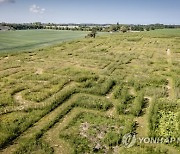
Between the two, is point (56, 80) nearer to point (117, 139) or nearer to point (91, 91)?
point (91, 91)

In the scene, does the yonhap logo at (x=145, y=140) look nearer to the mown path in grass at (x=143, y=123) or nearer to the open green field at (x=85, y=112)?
the open green field at (x=85, y=112)

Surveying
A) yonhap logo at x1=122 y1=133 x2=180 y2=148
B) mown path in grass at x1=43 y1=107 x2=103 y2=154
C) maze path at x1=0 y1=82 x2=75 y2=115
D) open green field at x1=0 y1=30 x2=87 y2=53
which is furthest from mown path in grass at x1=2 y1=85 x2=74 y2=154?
open green field at x1=0 y1=30 x2=87 y2=53

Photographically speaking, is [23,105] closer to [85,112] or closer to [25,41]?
[85,112]

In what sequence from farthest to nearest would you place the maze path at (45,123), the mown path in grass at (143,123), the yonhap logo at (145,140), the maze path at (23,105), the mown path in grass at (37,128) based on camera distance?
the maze path at (23,105), the mown path in grass at (143,123), the yonhap logo at (145,140), the maze path at (45,123), the mown path in grass at (37,128)

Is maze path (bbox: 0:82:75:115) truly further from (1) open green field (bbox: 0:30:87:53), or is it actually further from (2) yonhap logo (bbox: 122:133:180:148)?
(1) open green field (bbox: 0:30:87:53)

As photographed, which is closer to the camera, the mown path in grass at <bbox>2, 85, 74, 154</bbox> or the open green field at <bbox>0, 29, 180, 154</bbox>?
the mown path in grass at <bbox>2, 85, 74, 154</bbox>

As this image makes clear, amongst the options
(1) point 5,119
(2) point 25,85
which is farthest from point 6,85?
(1) point 5,119

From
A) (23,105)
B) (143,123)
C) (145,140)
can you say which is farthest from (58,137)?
(23,105)

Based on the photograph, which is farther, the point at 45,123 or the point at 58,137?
the point at 45,123

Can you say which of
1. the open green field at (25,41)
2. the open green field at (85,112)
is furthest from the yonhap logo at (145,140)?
the open green field at (25,41)

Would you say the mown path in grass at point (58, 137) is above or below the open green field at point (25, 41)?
below

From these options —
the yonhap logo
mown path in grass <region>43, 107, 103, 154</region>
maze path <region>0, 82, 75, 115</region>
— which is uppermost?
maze path <region>0, 82, 75, 115</region>
